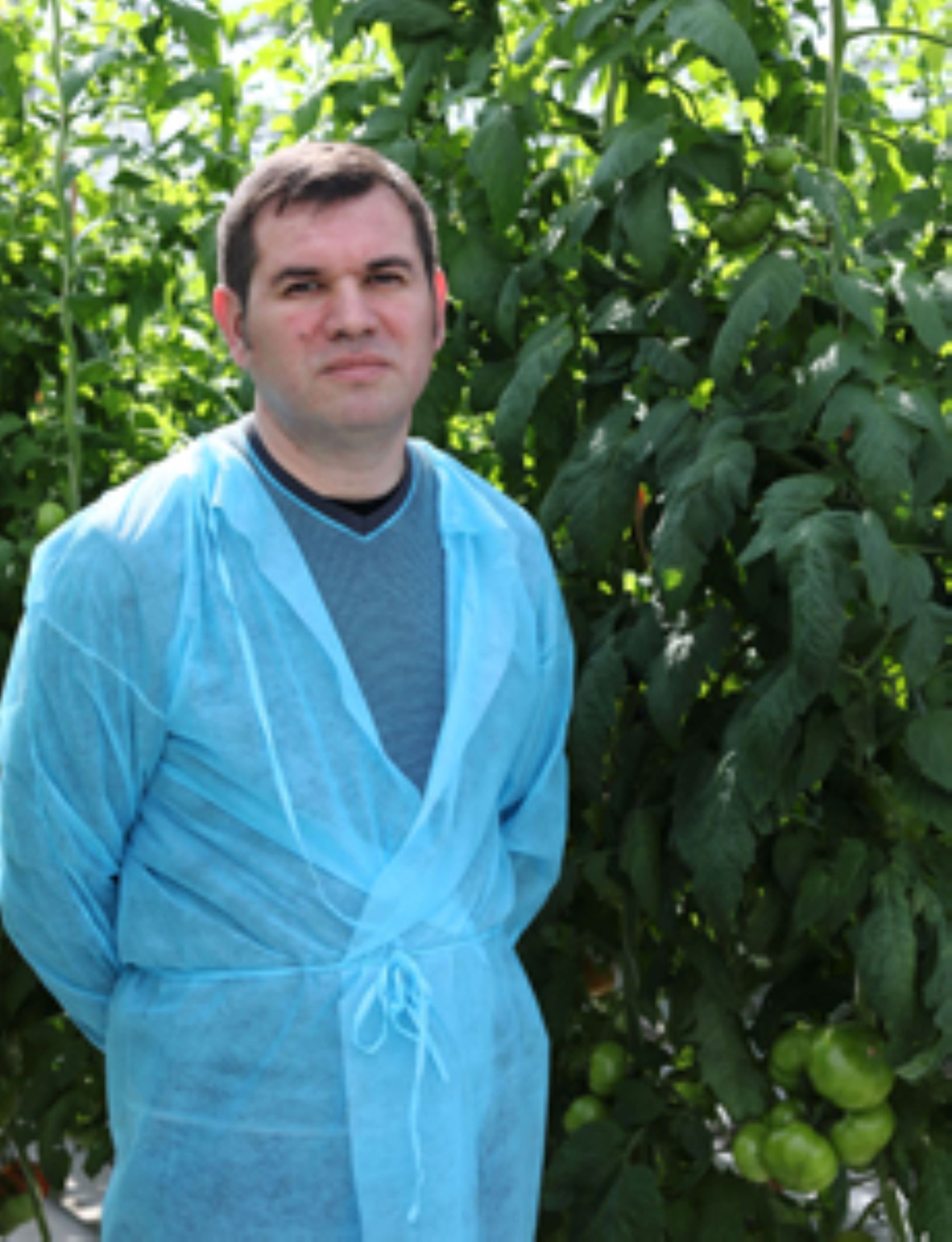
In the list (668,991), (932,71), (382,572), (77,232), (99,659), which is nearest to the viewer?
(99,659)

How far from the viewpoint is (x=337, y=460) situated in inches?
60.1

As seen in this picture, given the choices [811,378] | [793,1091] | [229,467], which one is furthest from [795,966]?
[229,467]

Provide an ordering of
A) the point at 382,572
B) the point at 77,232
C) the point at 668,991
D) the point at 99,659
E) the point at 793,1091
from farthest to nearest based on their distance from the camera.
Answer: the point at 77,232 → the point at 668,991 → the point at 793,1091 → the point at 382,572 → the point at 99,659

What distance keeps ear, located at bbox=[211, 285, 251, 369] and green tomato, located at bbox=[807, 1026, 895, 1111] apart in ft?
2.96

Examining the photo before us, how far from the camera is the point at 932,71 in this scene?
2.40m

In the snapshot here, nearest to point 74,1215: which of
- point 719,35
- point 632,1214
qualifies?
point 632,1214

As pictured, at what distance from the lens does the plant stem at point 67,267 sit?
2.21 metres

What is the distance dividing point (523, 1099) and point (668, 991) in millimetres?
456

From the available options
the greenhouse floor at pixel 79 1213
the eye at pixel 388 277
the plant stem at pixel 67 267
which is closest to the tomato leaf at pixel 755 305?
the eye at pixel 388 277

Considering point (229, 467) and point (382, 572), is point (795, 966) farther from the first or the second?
point (229, 467)

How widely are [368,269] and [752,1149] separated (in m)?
1.02

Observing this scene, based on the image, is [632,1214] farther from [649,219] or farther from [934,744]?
[649,219]

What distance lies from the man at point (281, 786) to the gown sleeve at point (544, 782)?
0.58 ft

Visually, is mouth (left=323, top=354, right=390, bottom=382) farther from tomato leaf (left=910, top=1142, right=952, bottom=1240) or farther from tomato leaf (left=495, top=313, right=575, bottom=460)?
tomato leaf (left=910, top=1142, right=952, bottom=1240)
